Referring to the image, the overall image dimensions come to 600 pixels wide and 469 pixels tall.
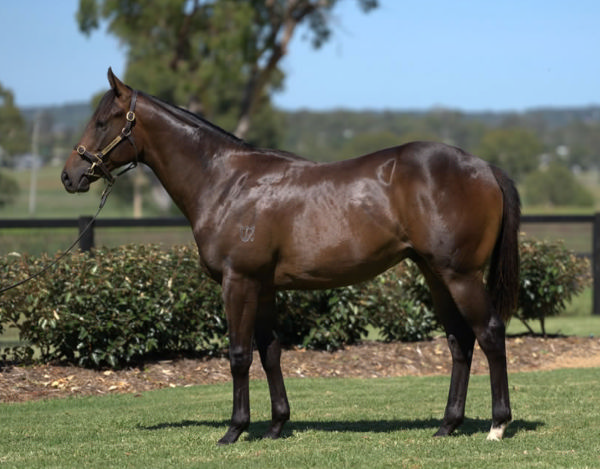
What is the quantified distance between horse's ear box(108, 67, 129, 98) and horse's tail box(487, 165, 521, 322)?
9.13 ft

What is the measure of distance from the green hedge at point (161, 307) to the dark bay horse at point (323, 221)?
3152 millimetres

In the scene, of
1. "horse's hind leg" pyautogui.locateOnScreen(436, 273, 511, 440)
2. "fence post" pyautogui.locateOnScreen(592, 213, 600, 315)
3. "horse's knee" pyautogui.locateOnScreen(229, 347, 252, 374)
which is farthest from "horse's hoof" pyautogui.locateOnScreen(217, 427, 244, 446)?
"fence post" pyautogui.locateOnScreen(592, 213, 600, 315)

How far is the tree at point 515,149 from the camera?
236 feet

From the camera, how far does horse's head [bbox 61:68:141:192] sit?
22.7ft

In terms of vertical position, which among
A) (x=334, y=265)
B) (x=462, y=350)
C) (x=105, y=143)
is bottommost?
(x=462, y=350)

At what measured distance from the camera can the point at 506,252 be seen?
22.2 feet

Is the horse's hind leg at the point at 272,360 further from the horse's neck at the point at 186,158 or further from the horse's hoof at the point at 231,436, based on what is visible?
the horse's neck at the point at 186,158

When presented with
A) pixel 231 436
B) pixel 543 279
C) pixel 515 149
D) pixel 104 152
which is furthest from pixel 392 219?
pixel 515 149

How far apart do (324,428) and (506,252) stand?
6.55ft

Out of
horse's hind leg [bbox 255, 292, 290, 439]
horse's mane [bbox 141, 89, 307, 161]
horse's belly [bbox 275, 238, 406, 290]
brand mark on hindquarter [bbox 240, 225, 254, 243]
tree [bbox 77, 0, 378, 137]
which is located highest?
tree [bbox 77, 0, 378, 137]

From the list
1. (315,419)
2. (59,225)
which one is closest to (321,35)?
(59,225)

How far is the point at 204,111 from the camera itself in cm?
3809

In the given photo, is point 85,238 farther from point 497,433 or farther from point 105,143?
point 497,433

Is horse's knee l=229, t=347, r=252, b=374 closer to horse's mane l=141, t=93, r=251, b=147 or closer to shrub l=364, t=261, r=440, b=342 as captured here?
horse's mane l=141, t=93, r=251, b=147
